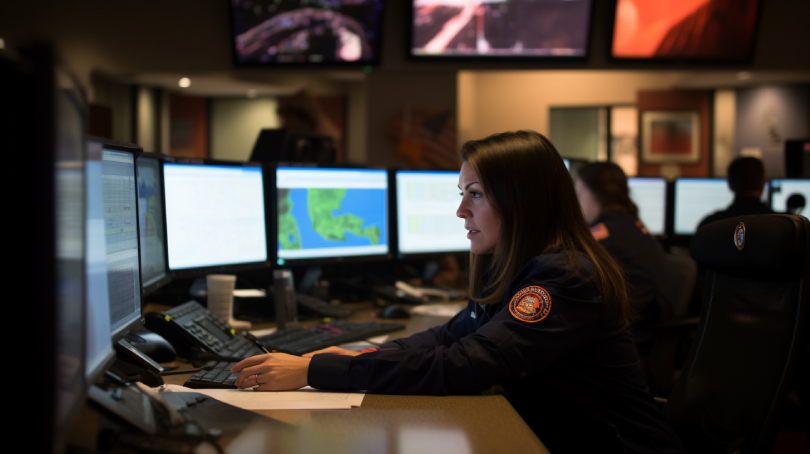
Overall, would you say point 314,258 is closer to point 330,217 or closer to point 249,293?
point 330,217

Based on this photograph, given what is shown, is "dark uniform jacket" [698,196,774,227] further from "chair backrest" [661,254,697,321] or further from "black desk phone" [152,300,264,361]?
"black desk phone" [152,300,264,361]

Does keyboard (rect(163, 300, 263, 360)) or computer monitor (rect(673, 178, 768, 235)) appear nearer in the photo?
keyboard (rect(163, 300, 263, 360))

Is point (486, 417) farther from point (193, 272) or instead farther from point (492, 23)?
point (492, 23)

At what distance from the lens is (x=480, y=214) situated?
1282 mm

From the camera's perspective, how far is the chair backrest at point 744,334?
1087mm

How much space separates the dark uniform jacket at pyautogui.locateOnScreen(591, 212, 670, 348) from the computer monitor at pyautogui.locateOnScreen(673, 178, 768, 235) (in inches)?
67.2

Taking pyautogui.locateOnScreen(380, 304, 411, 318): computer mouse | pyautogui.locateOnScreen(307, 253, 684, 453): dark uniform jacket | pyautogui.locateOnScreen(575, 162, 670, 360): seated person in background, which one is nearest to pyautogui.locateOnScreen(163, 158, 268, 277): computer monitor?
pyautogui.locateOnScreen(380, 304, 411, 318): computer mouse

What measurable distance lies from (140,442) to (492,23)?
11.4ft

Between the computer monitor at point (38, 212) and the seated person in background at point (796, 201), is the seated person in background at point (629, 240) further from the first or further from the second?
the computer monitor at point (38, 212)

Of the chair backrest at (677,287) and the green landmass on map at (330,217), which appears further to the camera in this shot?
the chair backrest at (677,287)

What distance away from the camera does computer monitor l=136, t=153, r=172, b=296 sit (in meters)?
1.42

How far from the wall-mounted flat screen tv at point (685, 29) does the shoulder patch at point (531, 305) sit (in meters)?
3.16

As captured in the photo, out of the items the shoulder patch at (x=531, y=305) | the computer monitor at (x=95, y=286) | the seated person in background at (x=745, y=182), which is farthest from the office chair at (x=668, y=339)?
the computer monitor at (x=95, y=286)

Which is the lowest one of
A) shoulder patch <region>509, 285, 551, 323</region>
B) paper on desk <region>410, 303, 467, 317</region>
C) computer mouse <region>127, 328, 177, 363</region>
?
paper on desk <region>410, 303, 467, 317</region>
